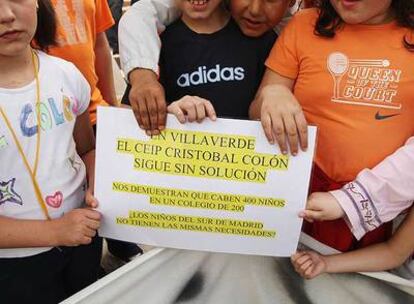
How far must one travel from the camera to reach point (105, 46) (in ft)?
4.34

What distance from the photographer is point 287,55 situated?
0.81 metres

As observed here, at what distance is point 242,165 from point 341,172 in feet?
0.66

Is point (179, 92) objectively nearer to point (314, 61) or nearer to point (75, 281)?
point (314, 61)

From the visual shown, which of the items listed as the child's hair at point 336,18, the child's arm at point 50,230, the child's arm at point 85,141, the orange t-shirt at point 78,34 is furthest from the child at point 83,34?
the child's hair at point 336,18

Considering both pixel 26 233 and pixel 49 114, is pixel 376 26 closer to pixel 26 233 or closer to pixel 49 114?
pixel 49 114

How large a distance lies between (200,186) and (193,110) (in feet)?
0.41

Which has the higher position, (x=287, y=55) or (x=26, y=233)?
(x=287, y=55)

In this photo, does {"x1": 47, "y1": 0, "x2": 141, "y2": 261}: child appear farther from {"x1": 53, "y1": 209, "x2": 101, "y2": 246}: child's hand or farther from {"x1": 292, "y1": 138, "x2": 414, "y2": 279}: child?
{"x1": 292, "y1": 138, "x2": 414, "y2": 279}: child

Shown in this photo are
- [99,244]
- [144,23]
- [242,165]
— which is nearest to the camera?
[242,165]

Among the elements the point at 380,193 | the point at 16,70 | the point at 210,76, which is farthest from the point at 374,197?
the point at 16,70

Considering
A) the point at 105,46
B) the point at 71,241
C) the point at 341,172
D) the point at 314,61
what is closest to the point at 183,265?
the point at 71,241

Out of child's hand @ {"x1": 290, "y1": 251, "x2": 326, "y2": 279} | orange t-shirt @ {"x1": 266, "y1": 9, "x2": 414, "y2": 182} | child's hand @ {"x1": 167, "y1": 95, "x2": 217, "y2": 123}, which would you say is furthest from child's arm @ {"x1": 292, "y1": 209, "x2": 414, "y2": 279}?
child's hand @ {"x1": 167, "y1": 95, "x2": 217, "y2": 123}

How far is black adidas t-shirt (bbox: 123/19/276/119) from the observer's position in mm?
881

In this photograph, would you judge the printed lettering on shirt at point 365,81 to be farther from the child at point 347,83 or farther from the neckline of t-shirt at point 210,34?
the neckline of t-shirt at point 210,34
